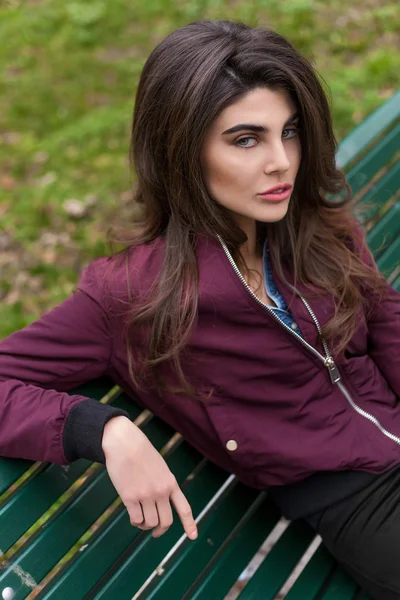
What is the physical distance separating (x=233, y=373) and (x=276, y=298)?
0.31 meters

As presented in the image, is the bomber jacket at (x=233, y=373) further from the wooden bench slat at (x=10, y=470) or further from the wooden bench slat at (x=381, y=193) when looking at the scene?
the wooden bench slat at (x=381, y=193)

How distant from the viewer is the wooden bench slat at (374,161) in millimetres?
3102

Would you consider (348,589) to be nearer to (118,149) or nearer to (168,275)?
(168,275)

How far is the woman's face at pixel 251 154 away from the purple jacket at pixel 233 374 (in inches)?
6.5

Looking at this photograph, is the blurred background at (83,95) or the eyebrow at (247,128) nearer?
the eyebrow at (247,128)

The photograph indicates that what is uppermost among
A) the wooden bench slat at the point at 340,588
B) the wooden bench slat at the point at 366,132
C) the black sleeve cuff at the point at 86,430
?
the wooden bench slat at the point at 366,132

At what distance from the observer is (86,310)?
7.09 feet

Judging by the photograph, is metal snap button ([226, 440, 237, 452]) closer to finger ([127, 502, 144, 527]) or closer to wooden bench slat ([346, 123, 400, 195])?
finger ([127, 502, 144, 527])

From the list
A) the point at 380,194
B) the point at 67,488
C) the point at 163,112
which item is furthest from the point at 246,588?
the point at 380,194

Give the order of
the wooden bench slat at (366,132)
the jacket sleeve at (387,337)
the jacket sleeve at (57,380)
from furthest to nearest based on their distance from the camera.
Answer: the wooden bench slat at (366,132) → the jacket sleeve at (387,337) → the jacket sleeve at (57,380)

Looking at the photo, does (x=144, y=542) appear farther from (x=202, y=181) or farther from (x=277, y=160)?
(x=277, y=160)

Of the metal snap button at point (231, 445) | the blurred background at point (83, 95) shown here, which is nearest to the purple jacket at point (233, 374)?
the metal snap button at point (231, 445)

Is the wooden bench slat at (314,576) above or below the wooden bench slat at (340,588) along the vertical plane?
above

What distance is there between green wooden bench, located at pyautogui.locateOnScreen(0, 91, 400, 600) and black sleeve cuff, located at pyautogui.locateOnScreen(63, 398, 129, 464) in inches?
9.7
